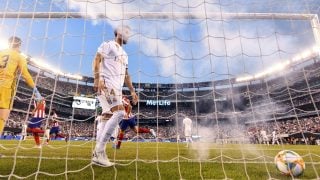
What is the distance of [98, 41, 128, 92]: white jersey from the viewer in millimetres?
4436

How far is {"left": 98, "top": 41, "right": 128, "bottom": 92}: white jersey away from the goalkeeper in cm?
136

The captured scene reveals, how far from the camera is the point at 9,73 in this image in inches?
189

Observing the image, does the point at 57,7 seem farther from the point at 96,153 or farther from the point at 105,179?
the point at 105,179

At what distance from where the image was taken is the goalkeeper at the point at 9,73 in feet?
15.2

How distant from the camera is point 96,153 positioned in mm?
4254

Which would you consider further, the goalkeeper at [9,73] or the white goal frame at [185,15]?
the white goal frame at [185,15]

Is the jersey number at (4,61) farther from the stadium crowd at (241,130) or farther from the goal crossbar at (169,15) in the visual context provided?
the stadium crowd at (241,130)

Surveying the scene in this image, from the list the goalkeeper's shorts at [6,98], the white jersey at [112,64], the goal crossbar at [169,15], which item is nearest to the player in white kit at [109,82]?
the white jersey at [112,64]

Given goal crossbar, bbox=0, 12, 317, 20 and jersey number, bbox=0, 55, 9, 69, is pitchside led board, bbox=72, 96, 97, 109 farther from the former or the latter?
jersey number, bbox=0, 55, 9, 69

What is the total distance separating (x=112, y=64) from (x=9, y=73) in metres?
1.79

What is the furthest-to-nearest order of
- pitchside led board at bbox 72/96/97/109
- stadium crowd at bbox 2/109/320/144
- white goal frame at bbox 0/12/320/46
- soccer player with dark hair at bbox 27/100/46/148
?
pitchside led board at bbox 72/96/97/109
stadium crowd at bbox 2/109/320/144
soccer player with dark hair at bbox 27/100/46/148
white goal frame at bbox 0/12/320/46

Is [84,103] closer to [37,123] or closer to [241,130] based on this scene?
[241,130]

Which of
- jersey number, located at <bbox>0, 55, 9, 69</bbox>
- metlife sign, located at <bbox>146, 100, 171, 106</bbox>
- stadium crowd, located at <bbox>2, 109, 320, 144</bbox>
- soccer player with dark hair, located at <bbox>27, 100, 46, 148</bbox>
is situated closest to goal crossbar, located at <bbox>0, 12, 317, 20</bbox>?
jersey number, located at <bbox>0, 55, 9, 69</bbox>

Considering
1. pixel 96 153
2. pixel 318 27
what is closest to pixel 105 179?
pixel 96 153
